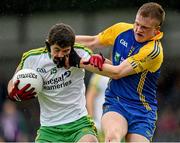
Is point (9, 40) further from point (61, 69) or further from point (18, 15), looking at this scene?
point (61, 69)

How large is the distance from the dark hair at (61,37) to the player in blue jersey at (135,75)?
468 mm

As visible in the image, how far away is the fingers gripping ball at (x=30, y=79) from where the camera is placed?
326 inches

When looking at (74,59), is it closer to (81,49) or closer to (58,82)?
(81,49)

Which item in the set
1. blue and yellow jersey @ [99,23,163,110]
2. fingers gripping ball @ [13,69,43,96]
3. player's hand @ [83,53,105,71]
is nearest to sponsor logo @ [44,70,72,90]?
fingers gripping ball @ [13,69,43,96]

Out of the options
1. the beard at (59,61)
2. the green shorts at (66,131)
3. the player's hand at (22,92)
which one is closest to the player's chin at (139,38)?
the beard at (59,61)

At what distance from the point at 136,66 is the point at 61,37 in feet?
2.75

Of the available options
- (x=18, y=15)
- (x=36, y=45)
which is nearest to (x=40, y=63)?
(x=36, y=45)

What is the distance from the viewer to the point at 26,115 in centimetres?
1494

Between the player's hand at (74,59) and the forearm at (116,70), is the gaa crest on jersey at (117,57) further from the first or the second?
the player's hand at (74,59)

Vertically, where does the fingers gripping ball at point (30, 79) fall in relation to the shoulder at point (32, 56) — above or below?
below

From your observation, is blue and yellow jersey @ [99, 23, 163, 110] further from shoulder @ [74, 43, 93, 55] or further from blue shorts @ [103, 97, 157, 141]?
shoulder @ [74, 43, 93, 55]

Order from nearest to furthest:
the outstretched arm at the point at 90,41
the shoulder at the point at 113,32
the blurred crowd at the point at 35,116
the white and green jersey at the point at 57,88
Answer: the white and green jersey at the point at 57,88, the shoulder at the point at 113,32, the outstretched arm at the point at 90,41, the blurred crowd at the point at 35,116

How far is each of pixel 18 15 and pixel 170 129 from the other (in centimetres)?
337

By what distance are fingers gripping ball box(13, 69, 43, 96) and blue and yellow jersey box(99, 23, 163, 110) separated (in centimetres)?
75
